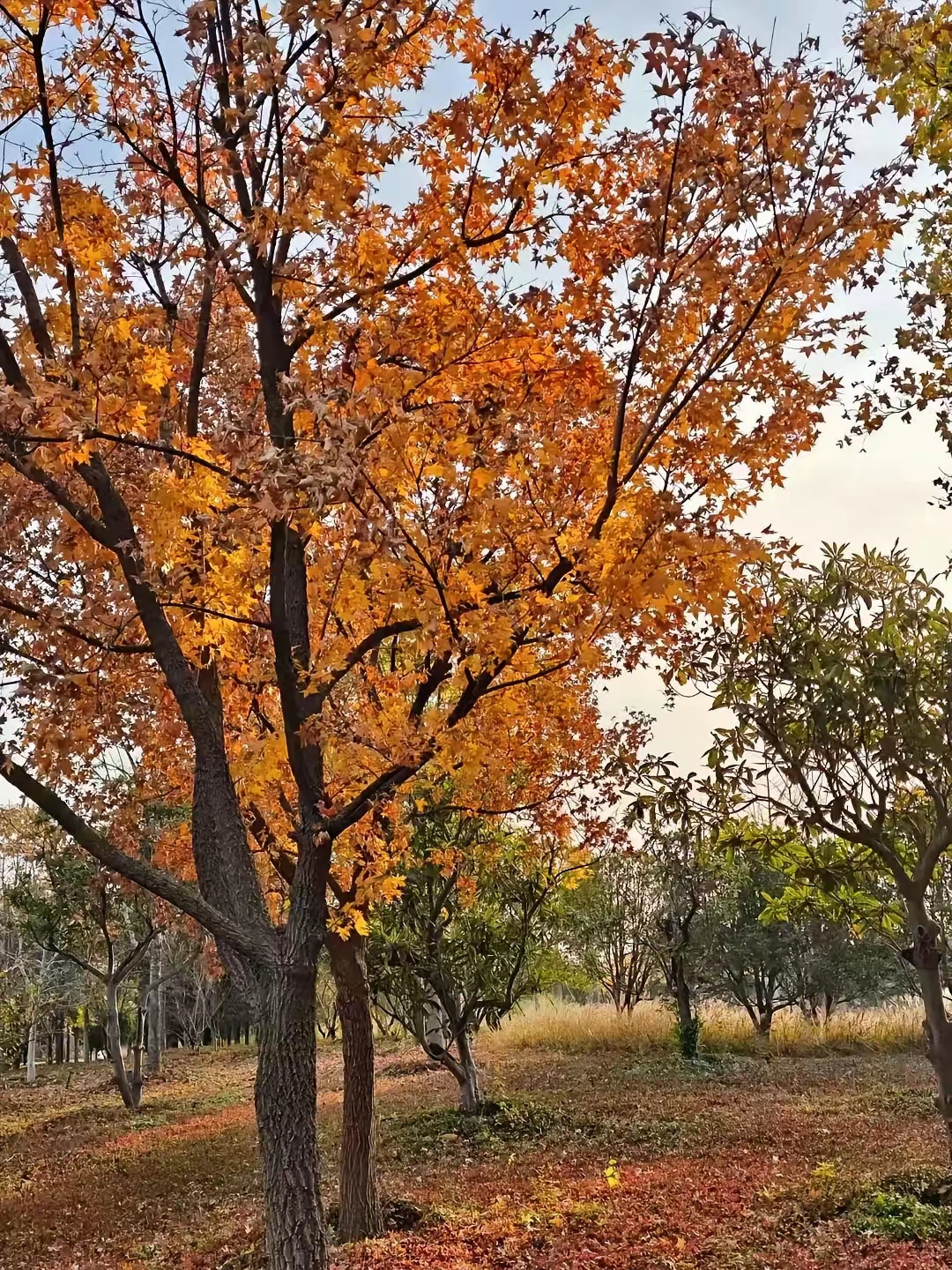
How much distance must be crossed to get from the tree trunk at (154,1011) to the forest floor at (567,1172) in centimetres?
509

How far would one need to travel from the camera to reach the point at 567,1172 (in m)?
9.91

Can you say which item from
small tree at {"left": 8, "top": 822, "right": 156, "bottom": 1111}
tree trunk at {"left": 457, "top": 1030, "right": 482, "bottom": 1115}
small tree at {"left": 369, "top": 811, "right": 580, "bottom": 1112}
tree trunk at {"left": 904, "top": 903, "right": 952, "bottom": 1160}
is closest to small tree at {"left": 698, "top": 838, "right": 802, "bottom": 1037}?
small tree at {"left": 369, "top": 811, "right": 580, "bottom": 1112}

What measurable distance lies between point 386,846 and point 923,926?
4.12 metres

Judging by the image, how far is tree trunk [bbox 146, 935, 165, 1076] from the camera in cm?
2502

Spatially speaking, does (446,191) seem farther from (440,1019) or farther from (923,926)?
(440,1019)

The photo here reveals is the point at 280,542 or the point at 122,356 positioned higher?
the point at 122,356

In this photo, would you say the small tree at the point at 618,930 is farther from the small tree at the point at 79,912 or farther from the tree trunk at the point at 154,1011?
the tree trunk at the point at 154,1011

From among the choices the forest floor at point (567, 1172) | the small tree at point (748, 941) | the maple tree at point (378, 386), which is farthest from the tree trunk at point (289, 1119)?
the small tree at point (748, 941)

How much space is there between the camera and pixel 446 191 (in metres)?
4.52

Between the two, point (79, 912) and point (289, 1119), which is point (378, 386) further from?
point (79, 912)

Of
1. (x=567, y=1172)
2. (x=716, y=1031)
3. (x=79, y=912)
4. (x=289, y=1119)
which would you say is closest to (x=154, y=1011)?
(x=79, y=912)

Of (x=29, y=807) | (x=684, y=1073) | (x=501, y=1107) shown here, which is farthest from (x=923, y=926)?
(x=29, y=807)

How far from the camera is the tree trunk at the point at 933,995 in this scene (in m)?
6.38

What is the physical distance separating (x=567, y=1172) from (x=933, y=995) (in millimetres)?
5268
